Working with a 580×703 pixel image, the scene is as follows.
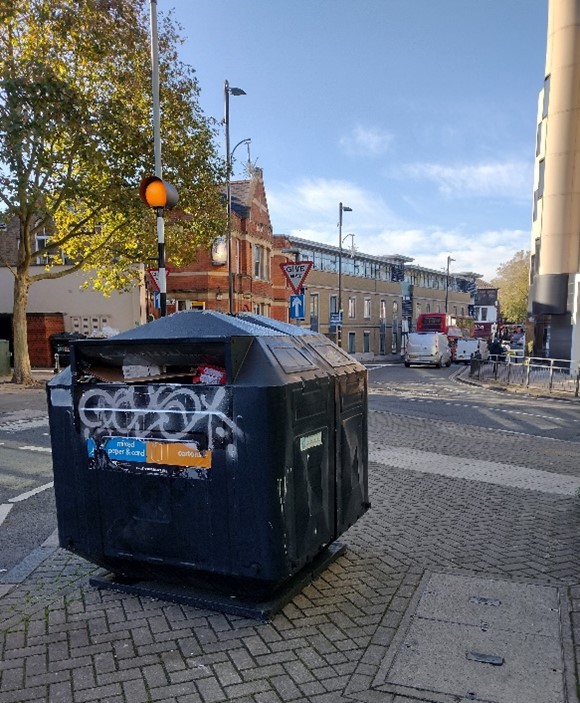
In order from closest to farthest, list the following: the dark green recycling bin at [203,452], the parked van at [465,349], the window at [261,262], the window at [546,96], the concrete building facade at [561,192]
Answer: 1. the dark green recycling bin at [203,452]
2. the concrete building facade at [561,192]
3. the window at [546,96]
4. the window at [261,262]
5. the parked van at [465,349]

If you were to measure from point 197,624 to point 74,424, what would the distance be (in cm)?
155

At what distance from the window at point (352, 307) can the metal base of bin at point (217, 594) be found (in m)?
46.0

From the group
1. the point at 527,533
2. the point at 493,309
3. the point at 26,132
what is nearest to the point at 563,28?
the point at 26,132

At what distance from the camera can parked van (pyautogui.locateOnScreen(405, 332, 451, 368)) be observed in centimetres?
3269

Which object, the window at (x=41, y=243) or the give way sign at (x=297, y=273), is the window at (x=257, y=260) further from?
the give way sign at (x=297, y=273)

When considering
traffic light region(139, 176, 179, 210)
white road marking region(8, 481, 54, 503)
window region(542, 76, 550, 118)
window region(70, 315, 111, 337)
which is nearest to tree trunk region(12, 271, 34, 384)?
window region(70, 315, 111, 337)

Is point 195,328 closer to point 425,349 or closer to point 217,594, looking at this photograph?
point 217,594

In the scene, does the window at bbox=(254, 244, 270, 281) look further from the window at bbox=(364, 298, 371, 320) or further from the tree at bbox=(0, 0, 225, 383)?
the window at bbox=(364, 298, 371, 320)

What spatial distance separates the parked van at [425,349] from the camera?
3269cm

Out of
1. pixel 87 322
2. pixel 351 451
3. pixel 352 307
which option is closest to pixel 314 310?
pixel 352 307

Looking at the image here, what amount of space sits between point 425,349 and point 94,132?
2322 cm

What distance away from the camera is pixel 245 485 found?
3221 millimetres

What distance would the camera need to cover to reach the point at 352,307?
49.9 meters

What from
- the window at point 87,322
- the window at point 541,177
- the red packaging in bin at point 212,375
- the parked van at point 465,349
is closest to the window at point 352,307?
the parked van at point 465,349
